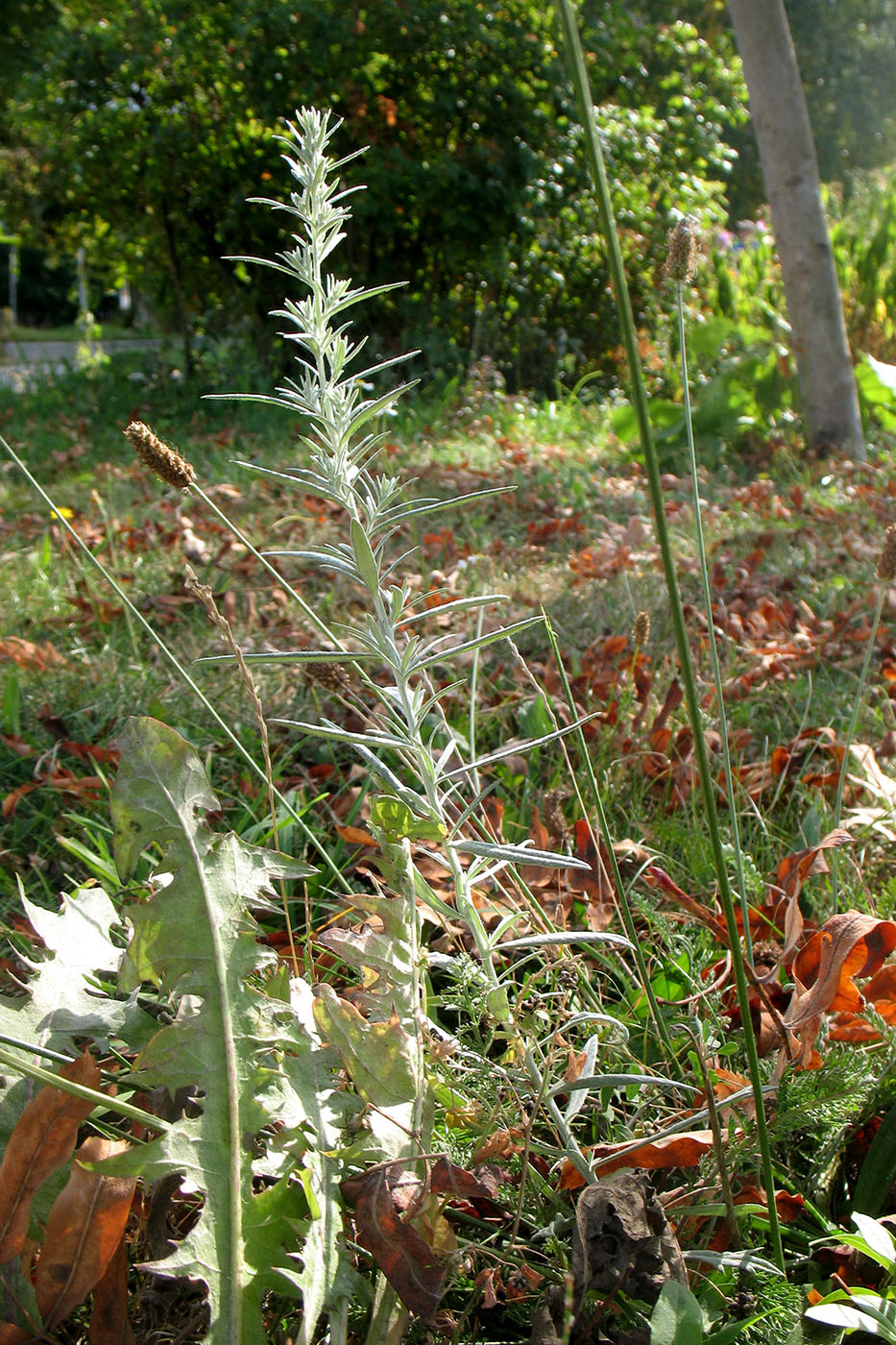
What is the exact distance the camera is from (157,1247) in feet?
2.88

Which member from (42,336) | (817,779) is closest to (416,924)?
(817,779)

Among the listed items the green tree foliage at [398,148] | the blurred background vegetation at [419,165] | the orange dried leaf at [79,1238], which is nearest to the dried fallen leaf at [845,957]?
the orange dried leaf at [79,1238]

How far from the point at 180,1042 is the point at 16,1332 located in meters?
0.25

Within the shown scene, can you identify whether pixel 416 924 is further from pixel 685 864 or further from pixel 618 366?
pixel 618 366

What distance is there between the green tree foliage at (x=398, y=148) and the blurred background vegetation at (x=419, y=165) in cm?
2

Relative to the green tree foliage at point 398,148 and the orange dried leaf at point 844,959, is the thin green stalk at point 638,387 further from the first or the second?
the green tree foliage at point 398,148

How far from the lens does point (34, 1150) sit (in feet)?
2.66

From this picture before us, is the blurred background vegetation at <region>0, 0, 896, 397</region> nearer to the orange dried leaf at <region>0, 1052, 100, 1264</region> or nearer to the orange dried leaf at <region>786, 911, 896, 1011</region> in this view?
the orange dried leaf at <region>786, 911, 896, 1011</region>

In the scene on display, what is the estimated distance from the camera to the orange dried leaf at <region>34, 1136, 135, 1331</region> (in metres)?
0.78

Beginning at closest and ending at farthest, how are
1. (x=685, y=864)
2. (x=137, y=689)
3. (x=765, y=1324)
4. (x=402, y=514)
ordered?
(x=765, y=1324) < (x=402, y=514) < (x=685, y=864) < (x=137, y=689)

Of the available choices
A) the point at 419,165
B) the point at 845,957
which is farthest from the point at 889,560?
the point at 419,165

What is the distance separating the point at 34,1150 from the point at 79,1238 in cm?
8

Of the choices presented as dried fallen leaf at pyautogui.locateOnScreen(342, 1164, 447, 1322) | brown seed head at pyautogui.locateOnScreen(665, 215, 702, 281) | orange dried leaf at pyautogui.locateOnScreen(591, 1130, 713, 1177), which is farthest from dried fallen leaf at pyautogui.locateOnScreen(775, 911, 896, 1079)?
brown seed head at pyautogui.locateOnScreen(665, 215, 702, 281)

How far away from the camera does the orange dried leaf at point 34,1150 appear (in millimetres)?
800
